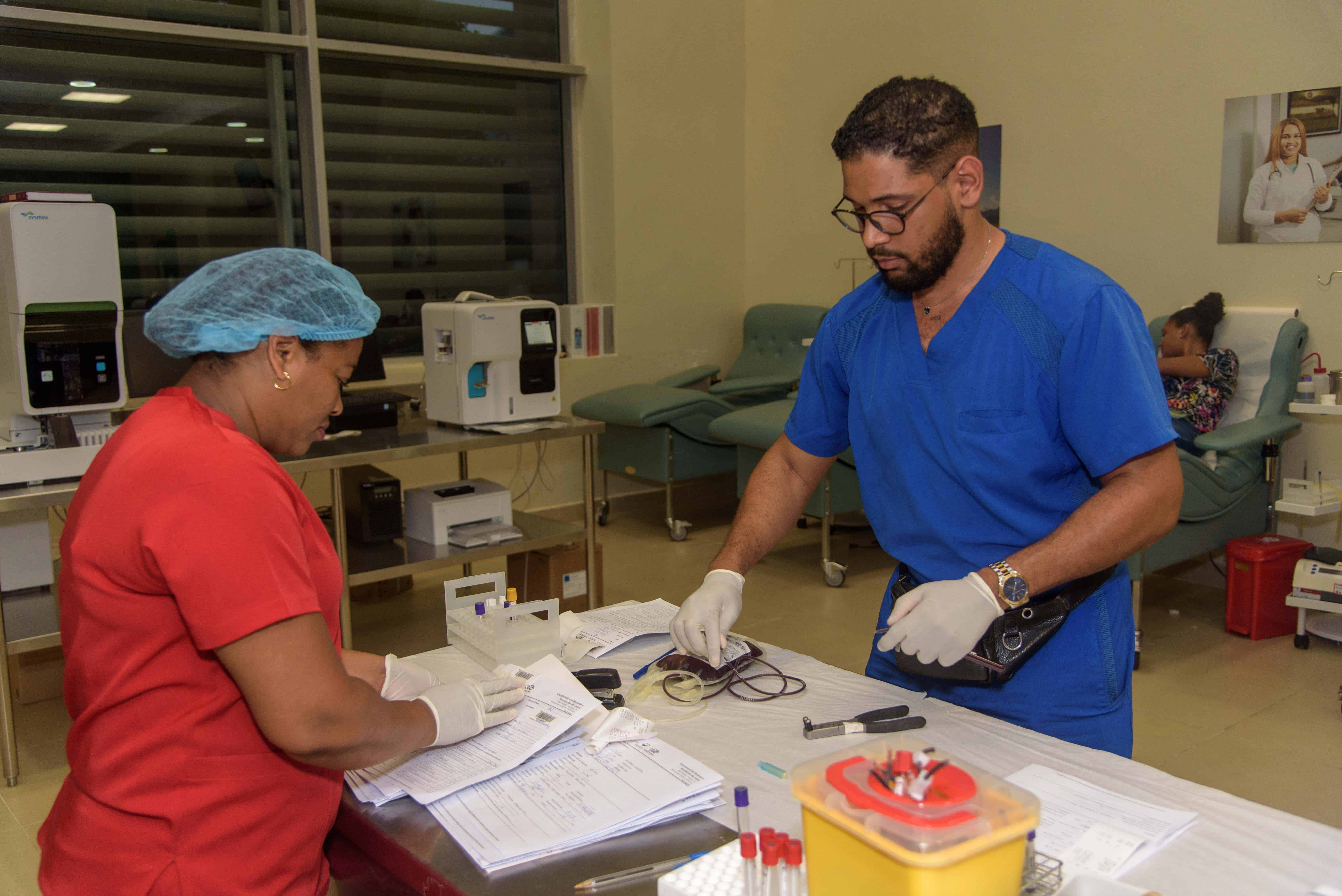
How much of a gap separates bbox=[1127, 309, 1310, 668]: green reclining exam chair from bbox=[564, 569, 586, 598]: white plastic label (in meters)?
1.85

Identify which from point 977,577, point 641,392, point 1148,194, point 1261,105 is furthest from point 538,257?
point 977,577

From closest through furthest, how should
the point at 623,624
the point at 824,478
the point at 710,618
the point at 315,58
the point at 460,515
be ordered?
1. the point at 710,618
2. the point at 623,624
3. the point at 460,515
4. the point at 824,478
5. the point at 315,58

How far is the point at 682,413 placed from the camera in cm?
490

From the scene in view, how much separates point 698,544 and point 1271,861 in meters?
3.94

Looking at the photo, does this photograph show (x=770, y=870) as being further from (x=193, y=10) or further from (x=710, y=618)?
(x=193, y=10)

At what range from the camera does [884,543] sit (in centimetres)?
165

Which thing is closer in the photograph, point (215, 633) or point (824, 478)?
point (215, 633)

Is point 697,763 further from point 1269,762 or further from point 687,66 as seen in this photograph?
point 687,66


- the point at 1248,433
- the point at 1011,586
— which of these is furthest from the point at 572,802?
the point at 1248,433

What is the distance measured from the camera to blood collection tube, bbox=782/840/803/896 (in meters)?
0.91

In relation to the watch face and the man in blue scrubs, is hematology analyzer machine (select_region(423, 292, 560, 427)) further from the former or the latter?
the watch face

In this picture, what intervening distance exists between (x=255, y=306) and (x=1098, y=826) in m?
1.09

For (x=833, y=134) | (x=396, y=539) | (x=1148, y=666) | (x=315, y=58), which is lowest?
(x=1148, y=666)

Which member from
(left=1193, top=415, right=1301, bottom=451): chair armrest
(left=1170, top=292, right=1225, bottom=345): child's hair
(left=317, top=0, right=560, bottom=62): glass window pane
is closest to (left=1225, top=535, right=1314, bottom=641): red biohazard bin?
(left=1193, top=415, right=1301, bottom=451): chair armrest
